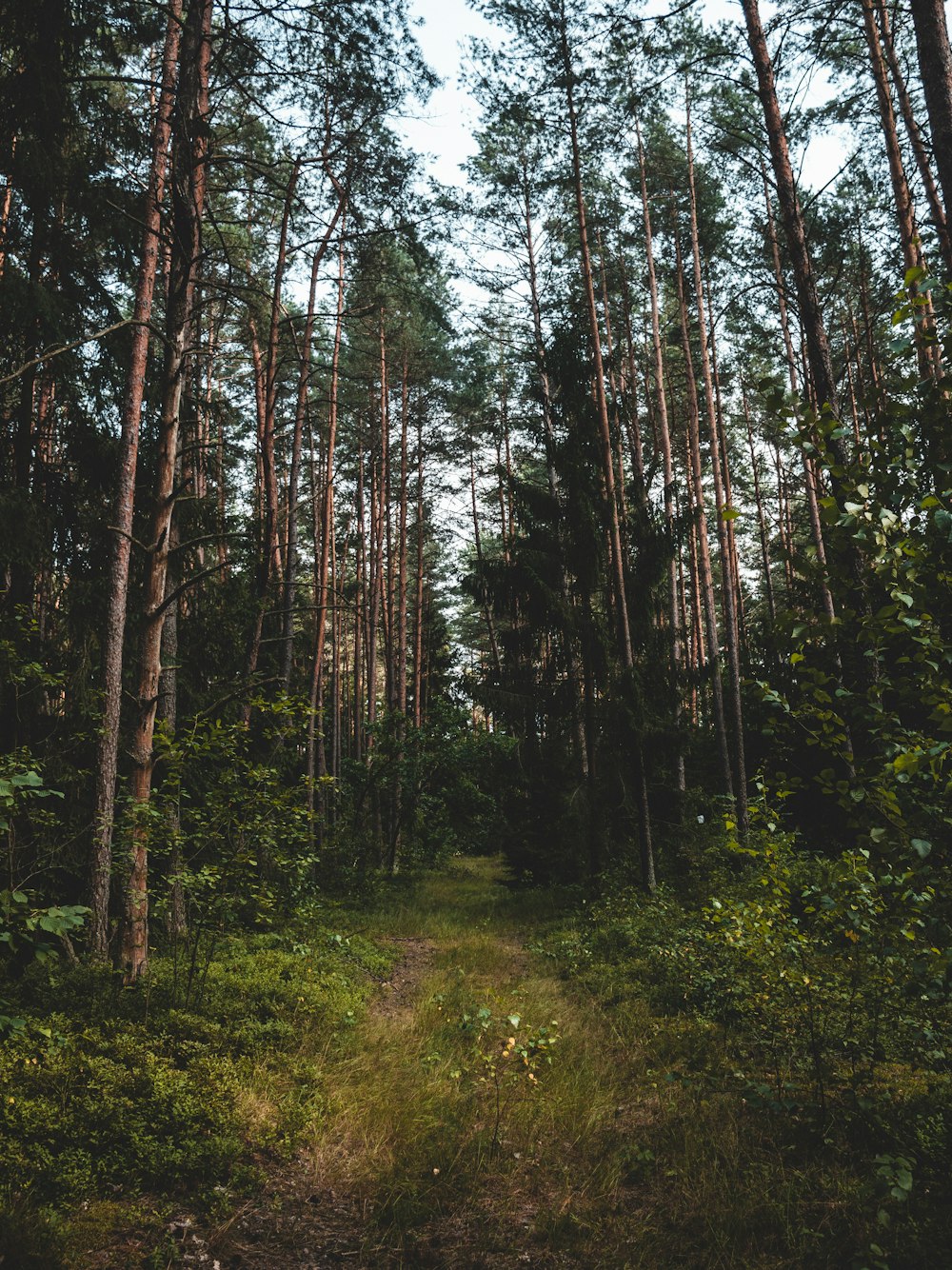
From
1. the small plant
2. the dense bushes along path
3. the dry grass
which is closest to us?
the dense bushes along path

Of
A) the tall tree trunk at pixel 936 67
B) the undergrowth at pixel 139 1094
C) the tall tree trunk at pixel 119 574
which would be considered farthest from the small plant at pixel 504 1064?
the tall tree trunk at pixel 936 67

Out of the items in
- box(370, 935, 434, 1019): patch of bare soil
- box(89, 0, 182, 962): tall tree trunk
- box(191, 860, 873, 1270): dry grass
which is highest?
box(89, 0, 182, 962): tall tree trunk

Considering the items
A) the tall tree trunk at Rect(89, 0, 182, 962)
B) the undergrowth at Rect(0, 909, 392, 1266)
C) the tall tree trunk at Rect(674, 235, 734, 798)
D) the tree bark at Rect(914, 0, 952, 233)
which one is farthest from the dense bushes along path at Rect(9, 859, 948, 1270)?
the tall tree trunk at Rect(674, 235, 734, 798)

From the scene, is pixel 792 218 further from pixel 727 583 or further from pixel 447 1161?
pixel 447 1161

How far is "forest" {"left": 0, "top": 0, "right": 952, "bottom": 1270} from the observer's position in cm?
279

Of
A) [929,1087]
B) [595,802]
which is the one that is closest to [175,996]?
[929,1087]

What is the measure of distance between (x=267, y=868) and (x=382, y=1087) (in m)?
6.55

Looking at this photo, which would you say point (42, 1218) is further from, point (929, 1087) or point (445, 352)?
point (445, 352)

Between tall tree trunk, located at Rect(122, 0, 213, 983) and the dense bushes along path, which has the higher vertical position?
tall tree trunk, located at Rect(122, 0, 213, 983)

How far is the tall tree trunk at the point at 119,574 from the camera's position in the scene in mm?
5547

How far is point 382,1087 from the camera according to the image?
4.48 meters

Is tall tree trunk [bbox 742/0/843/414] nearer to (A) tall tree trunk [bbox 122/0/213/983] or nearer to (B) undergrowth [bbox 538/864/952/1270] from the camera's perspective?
(B) undergrowth [bbox 538/864/952/1270]

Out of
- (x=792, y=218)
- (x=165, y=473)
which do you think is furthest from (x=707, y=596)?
(x=165, y=473)

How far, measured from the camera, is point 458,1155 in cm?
375
